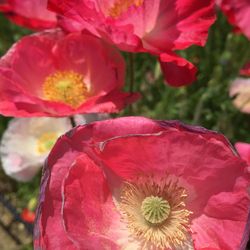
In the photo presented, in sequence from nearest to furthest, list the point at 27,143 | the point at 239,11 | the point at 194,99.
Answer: the point at 239,11 → the point at 27,143 → the point at 194,99

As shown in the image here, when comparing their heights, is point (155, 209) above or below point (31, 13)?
below

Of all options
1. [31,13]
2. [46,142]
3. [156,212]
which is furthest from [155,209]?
Result: [46,142]

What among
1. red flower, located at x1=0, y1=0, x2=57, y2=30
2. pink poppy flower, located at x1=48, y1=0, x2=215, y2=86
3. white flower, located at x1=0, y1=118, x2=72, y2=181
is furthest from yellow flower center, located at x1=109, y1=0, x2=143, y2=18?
white flower, located at x1=0, y1=118, x2=72, y2=181

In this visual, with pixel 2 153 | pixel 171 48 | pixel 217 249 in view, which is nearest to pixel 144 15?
pixel 171 48

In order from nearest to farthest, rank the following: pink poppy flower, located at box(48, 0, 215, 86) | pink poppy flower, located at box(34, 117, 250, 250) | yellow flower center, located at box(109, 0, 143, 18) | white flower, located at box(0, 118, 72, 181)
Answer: pink poppy flower, located at box(34, 117, 250, 250), pink poppy flower, located at box(48, 0, 215, 86), yellow flower center, located at box(109, 0, 143, 18), white flower, located at box(0, 118, 72, 181)

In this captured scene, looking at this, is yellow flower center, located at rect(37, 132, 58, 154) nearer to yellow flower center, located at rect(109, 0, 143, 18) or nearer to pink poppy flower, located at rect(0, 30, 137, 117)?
pink poppy flower, located at rect(0, 30, 137, 117)

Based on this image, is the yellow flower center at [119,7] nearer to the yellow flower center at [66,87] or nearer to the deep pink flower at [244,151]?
the yellow flower center at [66,87]

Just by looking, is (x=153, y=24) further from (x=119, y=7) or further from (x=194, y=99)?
(x=194, y=99)
